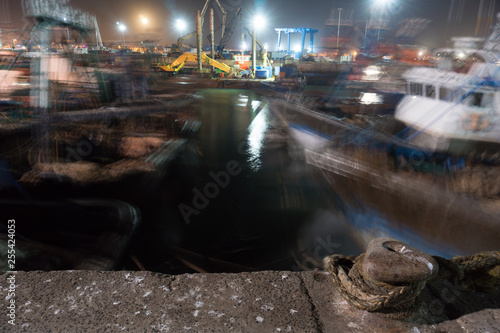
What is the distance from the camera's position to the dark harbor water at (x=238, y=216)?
189 inches

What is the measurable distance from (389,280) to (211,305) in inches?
42.8

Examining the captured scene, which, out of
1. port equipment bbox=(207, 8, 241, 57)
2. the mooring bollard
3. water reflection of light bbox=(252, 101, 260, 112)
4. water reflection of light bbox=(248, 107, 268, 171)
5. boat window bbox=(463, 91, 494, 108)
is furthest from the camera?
port equipment bbox=(207, 8, 241, 57)

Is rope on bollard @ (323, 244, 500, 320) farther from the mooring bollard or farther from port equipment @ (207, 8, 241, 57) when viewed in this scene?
port equipment @ (207, 8, 241, 57)

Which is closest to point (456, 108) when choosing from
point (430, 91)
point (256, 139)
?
point (430, 91)

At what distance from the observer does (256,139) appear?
9.96m

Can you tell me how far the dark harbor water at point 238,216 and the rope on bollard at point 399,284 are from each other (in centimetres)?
284

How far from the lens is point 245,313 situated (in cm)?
167

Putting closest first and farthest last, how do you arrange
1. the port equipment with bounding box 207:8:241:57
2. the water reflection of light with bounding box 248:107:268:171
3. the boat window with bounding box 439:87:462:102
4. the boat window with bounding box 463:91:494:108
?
the boat window with bounding box 463:91:494:108 < the boat window with bounding box 439:87:462:102 < the water reflection of light with bounding box 248:107:268:171 < the port equipment with bounding box 207:8:241:57

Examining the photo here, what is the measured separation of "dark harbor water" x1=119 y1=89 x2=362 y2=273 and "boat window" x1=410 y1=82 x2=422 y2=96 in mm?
4661

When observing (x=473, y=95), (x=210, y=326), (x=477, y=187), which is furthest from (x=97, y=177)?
(x=473, y=95)

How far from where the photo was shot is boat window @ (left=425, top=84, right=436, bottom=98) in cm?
834

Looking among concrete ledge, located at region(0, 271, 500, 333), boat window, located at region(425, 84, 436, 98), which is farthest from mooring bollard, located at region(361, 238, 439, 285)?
boat window, located at region(425, 84, 436, 98)

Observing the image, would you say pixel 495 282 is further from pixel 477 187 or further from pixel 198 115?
pixel 198 115

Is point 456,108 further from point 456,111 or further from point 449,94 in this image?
point 449,94
